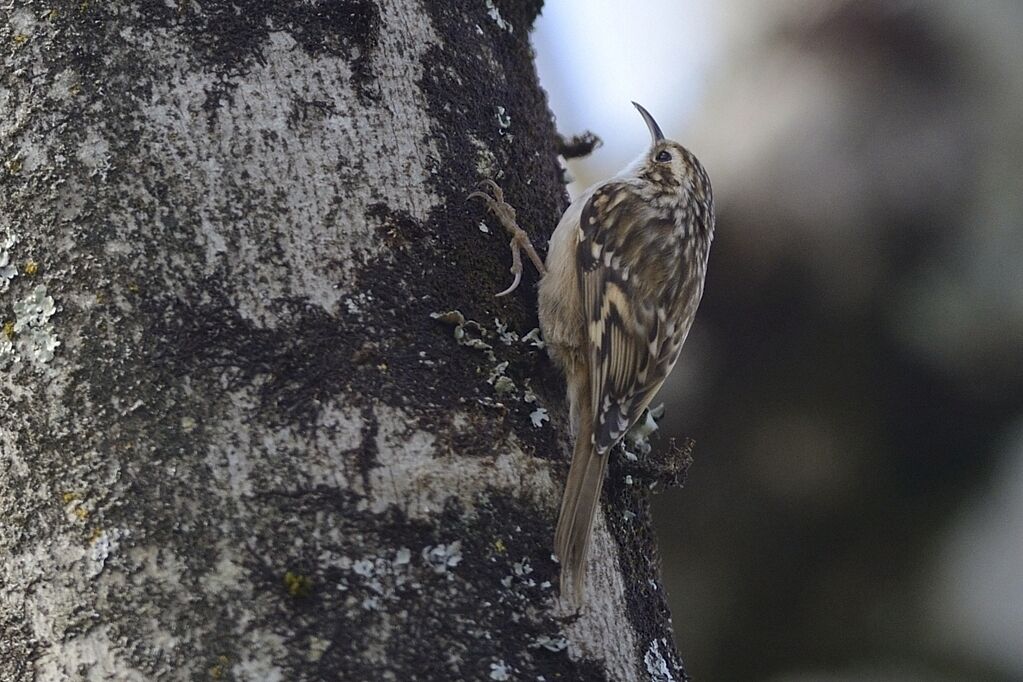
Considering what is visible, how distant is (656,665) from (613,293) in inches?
40.8

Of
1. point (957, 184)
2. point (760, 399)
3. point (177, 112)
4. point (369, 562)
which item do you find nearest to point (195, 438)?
point (369, 562)

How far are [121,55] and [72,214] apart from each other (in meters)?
0.23

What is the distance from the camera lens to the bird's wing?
2.11 m

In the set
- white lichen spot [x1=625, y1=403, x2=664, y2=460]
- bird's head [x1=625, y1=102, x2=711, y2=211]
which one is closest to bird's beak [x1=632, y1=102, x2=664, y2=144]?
bird's head [x1=625, y1=102, x2=711, y2=211]

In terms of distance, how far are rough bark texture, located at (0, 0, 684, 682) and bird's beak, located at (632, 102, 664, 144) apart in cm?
144

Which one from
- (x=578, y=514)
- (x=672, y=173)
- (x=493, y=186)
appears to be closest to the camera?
(x=578, y=514)

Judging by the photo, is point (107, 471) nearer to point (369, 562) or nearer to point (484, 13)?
point (369, 562)

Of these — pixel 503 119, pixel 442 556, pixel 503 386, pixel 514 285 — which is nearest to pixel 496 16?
pixel 503 119

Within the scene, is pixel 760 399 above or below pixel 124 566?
below

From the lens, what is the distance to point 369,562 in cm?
128

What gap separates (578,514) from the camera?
146cm

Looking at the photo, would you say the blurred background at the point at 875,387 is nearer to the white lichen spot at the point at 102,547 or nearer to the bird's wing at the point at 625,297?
the bird's wing at the point at 625,297

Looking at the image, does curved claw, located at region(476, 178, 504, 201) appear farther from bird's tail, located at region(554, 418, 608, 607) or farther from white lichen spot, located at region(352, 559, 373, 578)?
white lichen spot, located at region(352, 559, 373, 578)

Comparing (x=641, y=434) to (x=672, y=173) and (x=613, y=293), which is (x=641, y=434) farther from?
(x=672, y=173)
